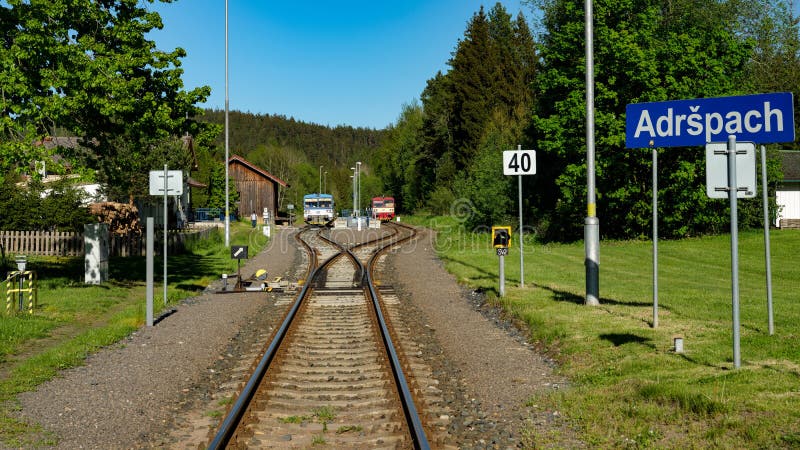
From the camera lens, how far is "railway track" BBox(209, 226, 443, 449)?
631 cm

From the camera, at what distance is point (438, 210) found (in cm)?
6900

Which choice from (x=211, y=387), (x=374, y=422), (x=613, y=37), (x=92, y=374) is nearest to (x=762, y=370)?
(x=374, y=422)

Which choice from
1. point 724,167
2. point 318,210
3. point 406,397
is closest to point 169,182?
point 406,397

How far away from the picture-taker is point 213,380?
343 inches

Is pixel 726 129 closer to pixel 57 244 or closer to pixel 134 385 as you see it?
pixel 134 385

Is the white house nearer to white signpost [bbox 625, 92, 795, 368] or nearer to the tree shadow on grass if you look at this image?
white signpost [bbox 625, 92, 795, 368]

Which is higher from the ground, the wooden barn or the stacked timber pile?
the wooden barn

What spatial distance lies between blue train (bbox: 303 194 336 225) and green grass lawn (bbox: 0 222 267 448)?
40749 millimetres

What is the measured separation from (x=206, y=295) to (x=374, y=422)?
11.7 meters

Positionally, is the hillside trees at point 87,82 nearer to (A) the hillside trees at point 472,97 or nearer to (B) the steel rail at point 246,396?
(B) the steel rail at point 246,396

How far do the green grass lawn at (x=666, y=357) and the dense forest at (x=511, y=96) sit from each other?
33.8ft

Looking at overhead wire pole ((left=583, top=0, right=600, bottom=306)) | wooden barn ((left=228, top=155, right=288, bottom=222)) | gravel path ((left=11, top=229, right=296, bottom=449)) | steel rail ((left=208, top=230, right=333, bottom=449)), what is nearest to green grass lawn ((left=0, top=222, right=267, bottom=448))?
gravel path ((left=11, top=229, right=296, bottom=449))

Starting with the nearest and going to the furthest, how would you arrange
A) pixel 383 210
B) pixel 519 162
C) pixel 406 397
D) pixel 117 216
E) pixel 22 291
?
pixel 406 397, pixel 22 291, pixel 519 162, pixel 117 216, pixel 383 210

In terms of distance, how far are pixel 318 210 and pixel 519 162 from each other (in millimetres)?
53867
